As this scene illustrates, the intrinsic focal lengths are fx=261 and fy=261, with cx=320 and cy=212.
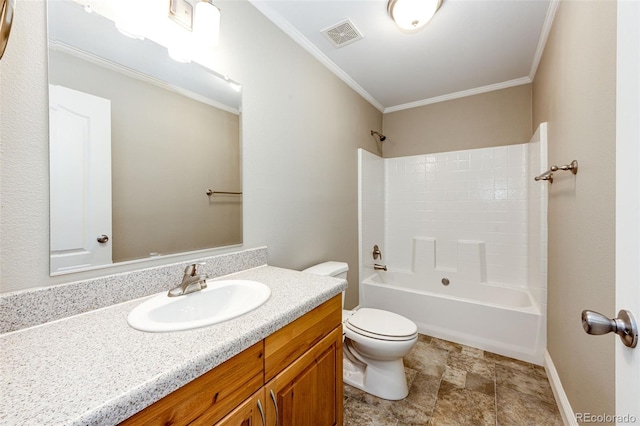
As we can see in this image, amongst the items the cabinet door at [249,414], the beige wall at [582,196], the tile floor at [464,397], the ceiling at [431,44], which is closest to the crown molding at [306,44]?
the ceiling at [431,44]

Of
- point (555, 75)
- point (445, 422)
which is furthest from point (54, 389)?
point (555, 75)

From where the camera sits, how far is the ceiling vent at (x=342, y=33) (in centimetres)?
175

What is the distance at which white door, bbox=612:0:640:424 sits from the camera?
1.45 feet

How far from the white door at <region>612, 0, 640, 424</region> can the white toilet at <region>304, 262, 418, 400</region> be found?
1107 mm

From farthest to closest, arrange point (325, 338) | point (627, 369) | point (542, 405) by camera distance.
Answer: point (542, 405) < point (325, 338) < point (627, 369)

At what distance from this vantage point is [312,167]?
203cm

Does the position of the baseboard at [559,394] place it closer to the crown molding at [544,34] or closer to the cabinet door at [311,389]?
the cabinet door at [311,389]

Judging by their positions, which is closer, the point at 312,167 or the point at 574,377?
the point at 574,377

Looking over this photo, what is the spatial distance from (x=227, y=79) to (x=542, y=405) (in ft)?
8.53

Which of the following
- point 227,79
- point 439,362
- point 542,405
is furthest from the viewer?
point 439,362

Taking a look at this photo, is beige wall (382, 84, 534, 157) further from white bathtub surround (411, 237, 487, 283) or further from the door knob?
the door knob

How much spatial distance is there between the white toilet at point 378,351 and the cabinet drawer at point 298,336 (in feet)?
1.75

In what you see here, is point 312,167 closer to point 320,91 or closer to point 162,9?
point 320,91

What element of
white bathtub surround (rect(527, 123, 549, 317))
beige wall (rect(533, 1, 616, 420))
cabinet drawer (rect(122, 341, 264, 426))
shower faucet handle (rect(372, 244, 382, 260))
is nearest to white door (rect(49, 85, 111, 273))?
cabinet drawer (rect(122, 341, 264, 426))
